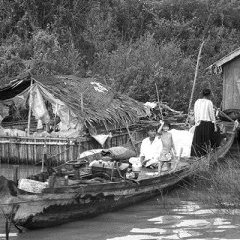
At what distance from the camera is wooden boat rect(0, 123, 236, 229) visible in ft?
32.6

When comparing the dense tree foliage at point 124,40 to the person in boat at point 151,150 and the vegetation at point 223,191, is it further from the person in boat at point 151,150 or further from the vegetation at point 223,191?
the vegetation at point 223,191

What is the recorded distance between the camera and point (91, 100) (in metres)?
18.2

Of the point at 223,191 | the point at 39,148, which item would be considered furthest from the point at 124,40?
the point at 223,191

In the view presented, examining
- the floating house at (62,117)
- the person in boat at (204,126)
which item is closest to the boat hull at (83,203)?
the person in boat at (204,126)

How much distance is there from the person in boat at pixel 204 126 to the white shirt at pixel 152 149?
133cm

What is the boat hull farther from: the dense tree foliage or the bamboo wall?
the dense tree foliage

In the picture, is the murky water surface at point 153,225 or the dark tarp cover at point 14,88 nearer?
the murky water surface at point 153,225

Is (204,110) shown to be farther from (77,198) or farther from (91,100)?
(91,100)

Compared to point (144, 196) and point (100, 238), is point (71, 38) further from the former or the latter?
point (100, 238)

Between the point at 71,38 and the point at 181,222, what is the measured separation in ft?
56.5

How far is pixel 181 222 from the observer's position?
10.9 meters

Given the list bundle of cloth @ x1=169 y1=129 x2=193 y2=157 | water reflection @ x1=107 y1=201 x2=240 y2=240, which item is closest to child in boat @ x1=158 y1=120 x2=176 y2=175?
water reflection @ x1=107 y1=201 x2=240 y2=240

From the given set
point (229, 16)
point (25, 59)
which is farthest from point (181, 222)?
point (229, 16)

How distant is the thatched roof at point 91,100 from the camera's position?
17375 mm
